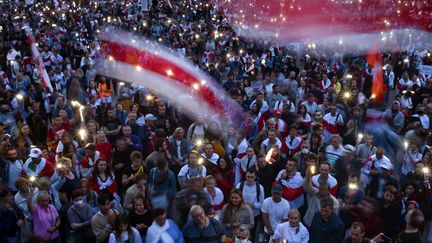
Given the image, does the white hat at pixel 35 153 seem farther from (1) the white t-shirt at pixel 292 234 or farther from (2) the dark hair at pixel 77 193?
(1) the white t-shirt at pixel 292 234

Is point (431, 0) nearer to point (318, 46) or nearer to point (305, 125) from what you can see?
point (318, 46)

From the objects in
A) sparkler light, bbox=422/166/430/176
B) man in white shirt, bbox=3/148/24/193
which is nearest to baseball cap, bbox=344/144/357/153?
sparkler light, bbox=422/166/430/176

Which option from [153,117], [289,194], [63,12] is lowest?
[63,12]

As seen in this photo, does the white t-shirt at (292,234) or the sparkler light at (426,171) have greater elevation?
the sparkler light at (426,171)

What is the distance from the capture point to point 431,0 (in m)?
26.8

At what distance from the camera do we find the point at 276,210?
6715mm

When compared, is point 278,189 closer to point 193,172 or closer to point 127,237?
point 193,172

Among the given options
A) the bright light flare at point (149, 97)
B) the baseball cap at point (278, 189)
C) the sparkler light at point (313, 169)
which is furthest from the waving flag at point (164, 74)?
the baseball cap at point (278, 189)

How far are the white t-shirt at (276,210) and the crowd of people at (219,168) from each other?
0.01 m

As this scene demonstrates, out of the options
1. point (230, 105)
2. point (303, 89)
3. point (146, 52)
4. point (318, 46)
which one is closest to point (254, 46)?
point (318, 46)

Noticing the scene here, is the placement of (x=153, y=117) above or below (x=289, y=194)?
below

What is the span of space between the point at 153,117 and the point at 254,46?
13145 millimetres

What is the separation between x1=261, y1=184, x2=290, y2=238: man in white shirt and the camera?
21.9 ft

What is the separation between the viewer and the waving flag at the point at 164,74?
11.7m
